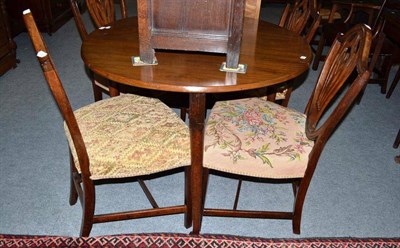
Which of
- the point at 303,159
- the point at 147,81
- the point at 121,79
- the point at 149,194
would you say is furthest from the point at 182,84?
the point at 149,194

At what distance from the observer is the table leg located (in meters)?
1.45

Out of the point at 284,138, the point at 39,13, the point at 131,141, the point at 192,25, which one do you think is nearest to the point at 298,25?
the point at 284,138

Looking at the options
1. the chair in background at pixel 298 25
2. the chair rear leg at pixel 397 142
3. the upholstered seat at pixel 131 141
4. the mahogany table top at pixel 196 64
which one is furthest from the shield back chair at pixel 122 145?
the chair rear leg at pixel 397 142

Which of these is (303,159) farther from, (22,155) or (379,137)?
(22,155)

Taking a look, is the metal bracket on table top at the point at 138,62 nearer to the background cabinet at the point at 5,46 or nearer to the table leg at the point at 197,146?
the table leg at the point at 197,146

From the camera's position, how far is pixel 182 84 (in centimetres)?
139

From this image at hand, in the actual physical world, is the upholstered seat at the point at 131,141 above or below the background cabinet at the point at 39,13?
above

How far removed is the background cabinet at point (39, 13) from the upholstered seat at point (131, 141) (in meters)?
2.54

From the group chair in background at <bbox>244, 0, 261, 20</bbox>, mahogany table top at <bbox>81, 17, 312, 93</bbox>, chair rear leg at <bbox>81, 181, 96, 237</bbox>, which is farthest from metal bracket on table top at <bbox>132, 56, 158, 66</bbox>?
chair in background at <bbox>244, 0, 261, 20</bbox>

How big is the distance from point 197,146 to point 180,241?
510 mm

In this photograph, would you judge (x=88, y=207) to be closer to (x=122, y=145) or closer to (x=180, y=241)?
(x=122, y=145)

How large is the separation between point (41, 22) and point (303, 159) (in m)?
3.35

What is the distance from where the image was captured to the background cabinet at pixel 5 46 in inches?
122

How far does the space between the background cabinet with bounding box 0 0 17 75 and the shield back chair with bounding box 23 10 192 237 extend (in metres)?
1.78
